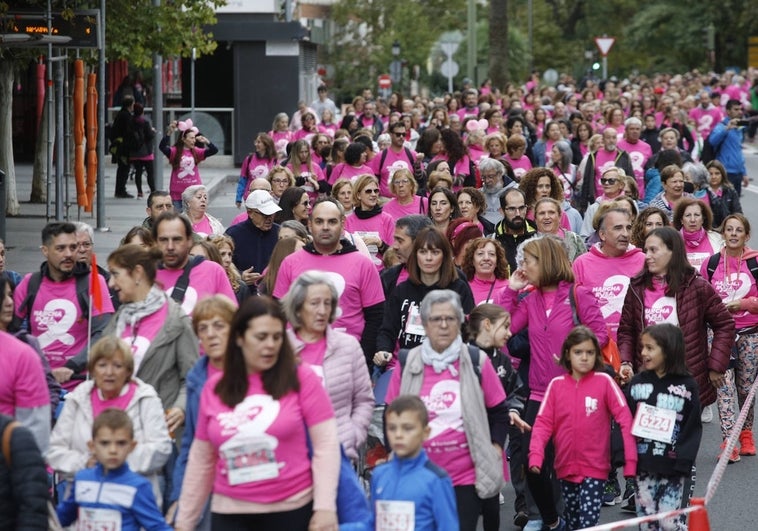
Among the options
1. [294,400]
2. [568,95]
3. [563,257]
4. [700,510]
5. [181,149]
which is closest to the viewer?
[294,400]

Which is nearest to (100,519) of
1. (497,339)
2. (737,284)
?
(497,339)

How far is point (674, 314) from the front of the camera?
943 cm

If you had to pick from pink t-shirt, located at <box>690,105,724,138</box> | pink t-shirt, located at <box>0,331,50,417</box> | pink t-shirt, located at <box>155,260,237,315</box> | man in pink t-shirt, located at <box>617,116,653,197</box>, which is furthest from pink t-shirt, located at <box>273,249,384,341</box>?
pink t-shirt, located at <box>690,105,724,138</box>

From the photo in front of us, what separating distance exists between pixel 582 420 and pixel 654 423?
0.36 meters

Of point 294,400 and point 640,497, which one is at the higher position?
point 294,400

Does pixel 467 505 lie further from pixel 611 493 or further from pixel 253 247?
pixel 253 247

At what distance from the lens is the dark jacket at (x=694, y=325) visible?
9422mm

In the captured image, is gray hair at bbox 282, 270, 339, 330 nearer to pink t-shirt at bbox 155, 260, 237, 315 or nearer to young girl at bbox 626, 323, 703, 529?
pink t-shirt at bbox 155, 260, 237, 315

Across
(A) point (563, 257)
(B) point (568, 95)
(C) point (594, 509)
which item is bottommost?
(C) point (594, 509)

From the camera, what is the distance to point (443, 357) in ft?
23.9

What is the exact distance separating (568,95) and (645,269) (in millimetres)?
27895

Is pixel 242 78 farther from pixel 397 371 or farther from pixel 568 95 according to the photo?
pixel 397 371

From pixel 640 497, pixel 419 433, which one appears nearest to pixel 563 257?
pixel 640 497

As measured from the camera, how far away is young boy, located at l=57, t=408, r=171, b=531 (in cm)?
655
